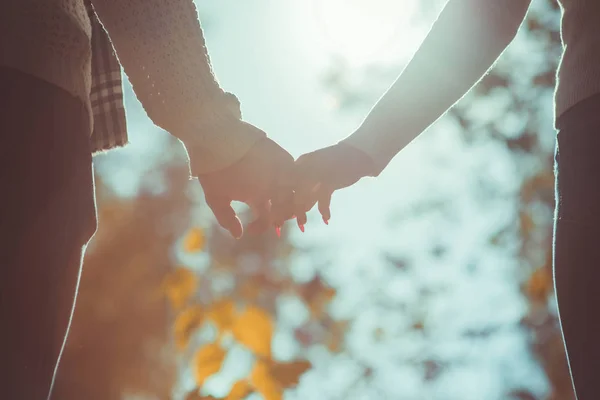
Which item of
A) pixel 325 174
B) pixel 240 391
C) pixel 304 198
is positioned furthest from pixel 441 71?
pixel 240 391

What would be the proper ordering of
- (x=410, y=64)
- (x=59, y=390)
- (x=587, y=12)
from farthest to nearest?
(x=59, y=390) < (x=410, y=64) < (x=587, y=12)

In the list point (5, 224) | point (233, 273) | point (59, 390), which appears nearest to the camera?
point (5, 224)

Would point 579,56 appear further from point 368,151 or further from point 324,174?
point 324,174

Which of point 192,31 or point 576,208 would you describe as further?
point 192,31

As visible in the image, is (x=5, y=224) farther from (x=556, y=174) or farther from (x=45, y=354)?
(x=556, y=174)

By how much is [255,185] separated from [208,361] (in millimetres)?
9235

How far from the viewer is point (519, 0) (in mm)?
1535

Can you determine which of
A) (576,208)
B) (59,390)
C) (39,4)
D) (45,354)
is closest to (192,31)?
(39,4)

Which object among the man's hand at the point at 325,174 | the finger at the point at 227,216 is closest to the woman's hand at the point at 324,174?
the man's hand at the point at 325,174

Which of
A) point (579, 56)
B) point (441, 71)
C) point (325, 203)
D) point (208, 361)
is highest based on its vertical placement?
point (208, 361)

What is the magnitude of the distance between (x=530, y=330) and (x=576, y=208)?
10056mm

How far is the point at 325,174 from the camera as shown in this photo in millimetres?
1923

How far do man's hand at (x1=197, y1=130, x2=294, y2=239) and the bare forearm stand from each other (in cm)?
25

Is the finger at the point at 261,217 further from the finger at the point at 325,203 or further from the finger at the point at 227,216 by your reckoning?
the finger at the point at 325,203
